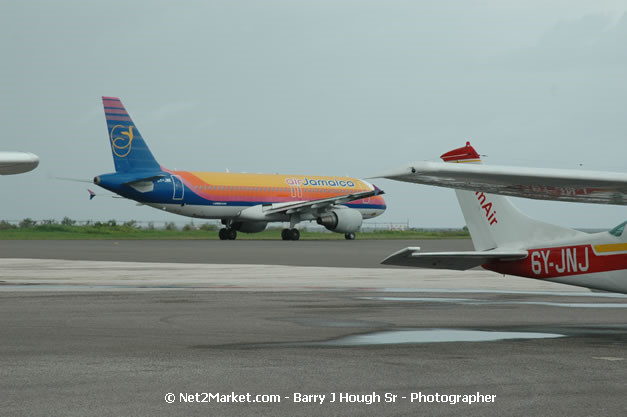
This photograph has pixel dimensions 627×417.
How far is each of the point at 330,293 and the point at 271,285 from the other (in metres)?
2.40

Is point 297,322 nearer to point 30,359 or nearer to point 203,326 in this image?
point 203,326

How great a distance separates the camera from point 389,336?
10305 mm

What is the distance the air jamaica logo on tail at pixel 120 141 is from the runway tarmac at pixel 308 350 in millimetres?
31128

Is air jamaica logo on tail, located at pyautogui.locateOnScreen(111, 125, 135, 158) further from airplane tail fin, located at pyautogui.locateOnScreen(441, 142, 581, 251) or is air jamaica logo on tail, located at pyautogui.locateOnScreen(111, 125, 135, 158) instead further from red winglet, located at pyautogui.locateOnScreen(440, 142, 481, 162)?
red winglet, located at pyautogui.locateOnScreen(440, 142, 481, 162)

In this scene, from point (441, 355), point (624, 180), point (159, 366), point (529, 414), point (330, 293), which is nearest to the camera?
point (529, 414)

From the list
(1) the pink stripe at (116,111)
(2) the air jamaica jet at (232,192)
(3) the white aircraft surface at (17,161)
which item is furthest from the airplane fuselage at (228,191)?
(3) the white aircraft surface at (17,161)

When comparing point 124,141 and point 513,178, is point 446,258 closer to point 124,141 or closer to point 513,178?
point 513,178

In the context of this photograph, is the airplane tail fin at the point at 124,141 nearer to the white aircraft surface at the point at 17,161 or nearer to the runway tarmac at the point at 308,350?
the runway tarmac at the point at 308,350

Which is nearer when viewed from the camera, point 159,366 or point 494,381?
point 494,381

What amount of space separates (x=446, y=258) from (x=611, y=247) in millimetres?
2080

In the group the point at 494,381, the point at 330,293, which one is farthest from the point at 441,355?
the point at 330,293

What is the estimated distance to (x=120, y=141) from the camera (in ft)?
162

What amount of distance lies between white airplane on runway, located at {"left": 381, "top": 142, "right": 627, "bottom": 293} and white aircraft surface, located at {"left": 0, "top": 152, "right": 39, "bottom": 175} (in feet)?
27.3

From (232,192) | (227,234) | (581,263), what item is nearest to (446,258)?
(581,263)
